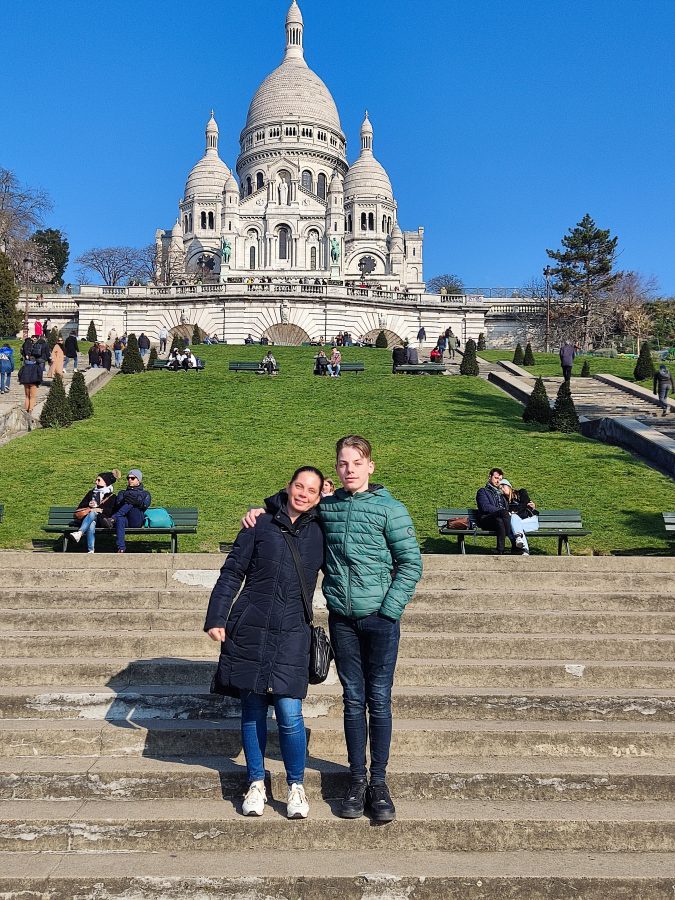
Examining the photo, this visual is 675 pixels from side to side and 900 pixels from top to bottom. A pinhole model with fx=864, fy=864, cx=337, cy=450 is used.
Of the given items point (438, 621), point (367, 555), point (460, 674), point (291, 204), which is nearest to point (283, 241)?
point (291, 204)

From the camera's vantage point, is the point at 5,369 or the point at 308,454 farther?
the point at 5,369

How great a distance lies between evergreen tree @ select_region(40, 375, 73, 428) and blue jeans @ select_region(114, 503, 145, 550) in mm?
9436

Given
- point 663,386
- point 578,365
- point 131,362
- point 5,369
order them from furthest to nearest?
point 578,365 → point 131,362 → point 5,369 → point 663,386

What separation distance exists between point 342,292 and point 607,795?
49714 millimetres

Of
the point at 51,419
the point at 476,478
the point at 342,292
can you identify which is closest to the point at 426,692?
the point at 476,478

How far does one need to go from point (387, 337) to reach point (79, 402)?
124 ft

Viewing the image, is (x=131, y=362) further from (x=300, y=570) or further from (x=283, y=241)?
(x=283, y=241)

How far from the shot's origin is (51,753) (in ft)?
16.9

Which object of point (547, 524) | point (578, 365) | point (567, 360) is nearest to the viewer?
point (547, 524)

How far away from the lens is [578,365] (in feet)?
115

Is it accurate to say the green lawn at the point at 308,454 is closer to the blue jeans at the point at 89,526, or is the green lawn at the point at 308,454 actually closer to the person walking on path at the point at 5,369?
the blue jeans at the point at 89,526

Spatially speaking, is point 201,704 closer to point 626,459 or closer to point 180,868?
point 180,868

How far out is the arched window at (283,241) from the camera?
8150cm

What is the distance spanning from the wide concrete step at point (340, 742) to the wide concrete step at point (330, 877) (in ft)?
3.18
